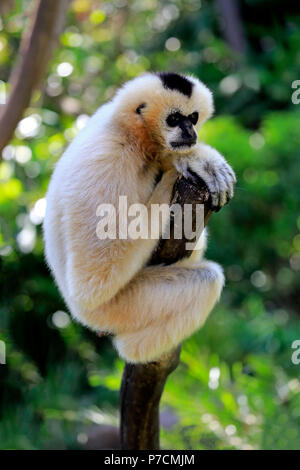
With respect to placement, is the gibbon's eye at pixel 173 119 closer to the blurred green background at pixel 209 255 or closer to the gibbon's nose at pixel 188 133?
the gibbon's nose at pixel 188 133

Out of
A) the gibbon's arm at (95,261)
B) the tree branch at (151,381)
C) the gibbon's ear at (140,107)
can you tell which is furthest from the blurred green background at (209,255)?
the gibbon's arm at (95,261)

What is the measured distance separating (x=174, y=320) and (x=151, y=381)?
0.56 meters

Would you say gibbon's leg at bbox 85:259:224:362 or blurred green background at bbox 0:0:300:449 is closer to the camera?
gibbon's leg at bbox 85:259:224:362

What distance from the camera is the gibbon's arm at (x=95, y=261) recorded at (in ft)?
8.62

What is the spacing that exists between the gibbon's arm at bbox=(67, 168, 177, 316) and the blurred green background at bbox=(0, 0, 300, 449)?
5.59 ft

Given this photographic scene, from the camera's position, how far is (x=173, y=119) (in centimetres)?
290

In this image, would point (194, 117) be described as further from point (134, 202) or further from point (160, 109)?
point (134, 202)

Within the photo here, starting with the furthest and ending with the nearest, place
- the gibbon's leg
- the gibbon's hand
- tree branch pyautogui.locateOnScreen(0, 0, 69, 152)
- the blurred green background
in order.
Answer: the blurred green background → tree branch pyautogui.locateOnScreen(0, 0, 69, 152) → the gibbon's leg → the gibbon's hand

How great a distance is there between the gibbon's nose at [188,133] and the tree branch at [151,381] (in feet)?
0.77

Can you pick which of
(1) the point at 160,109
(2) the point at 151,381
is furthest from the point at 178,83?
(2) the point at 151,381

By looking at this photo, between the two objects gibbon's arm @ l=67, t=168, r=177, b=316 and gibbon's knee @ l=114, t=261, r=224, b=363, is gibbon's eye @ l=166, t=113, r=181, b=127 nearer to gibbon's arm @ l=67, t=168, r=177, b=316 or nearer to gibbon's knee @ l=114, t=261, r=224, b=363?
gibbon's arm @ l=67, t=168, r=177, b=316

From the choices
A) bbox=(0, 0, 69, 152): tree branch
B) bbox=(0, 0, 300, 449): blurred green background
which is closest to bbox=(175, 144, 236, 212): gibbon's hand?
bbox=(0, 0, 300, 449): blurred green background

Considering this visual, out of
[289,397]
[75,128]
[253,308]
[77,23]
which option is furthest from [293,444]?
[77,23]

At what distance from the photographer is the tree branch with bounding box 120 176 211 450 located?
2.61 metres
